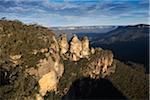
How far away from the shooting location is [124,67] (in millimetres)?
95875

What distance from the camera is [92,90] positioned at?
261 feet

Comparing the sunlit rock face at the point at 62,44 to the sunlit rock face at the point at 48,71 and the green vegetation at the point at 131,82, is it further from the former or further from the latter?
the green vegetation at the point at 131,82

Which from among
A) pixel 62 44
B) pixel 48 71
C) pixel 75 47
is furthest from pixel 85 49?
pixel 48 71

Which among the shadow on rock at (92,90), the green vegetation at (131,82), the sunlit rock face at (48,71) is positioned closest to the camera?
the sunlit rock face at (48,71)

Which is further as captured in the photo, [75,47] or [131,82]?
[131,82]

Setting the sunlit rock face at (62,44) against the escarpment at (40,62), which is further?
the sunlit rock face at (62,44)

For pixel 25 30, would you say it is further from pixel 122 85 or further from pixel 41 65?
pixel 122 85

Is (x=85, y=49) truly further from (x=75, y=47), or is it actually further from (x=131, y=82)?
(x=131, y=82)

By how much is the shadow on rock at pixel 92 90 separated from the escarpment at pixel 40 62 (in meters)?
1.40

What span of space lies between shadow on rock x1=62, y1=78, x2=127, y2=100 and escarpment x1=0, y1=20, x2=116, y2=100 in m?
1.40

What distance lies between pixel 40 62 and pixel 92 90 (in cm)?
2272

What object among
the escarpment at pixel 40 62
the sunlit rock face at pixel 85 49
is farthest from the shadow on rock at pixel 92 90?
the sunlit rock face at pixel 85 49

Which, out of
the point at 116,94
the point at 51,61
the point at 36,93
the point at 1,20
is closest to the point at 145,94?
the point at 116,94

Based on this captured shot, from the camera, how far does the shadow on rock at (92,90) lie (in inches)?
2976
